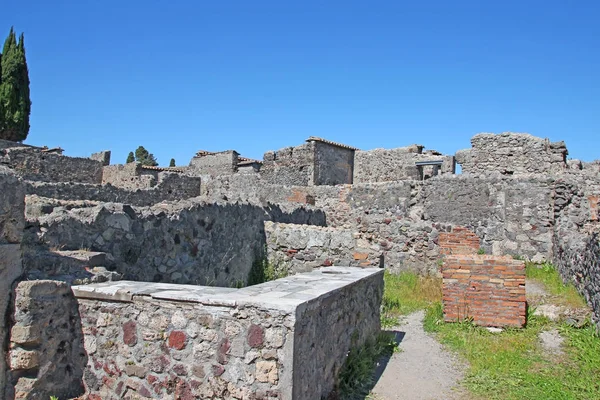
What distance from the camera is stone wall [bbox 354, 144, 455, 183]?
62.3 ft

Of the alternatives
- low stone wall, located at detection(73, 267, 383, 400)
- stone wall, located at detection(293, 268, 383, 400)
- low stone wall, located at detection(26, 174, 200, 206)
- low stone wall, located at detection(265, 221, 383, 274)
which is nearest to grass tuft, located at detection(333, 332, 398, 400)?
stone wall, located at detection(293, 268, 383, 400)

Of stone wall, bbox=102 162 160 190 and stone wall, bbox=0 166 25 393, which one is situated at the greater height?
stone wall, bbox=102 162 160 190

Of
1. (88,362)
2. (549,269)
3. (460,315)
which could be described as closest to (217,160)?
(549,269)

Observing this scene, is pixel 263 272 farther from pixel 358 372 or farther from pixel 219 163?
pixel 219 163

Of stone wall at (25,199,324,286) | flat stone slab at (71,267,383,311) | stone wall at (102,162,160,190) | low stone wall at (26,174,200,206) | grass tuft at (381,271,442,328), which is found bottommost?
grass tuft at (381,271,442,328)

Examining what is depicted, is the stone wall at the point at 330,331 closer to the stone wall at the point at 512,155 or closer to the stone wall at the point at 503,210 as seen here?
the stone wall at the point at 503,210

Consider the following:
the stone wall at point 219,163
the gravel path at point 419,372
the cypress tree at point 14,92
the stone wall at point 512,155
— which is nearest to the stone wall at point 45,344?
the gravel path at point 419,372

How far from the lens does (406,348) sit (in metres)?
6.05

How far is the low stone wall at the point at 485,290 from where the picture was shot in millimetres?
6859

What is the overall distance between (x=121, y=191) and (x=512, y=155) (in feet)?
38.4

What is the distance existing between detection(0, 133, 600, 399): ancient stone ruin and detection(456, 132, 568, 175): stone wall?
62 mm

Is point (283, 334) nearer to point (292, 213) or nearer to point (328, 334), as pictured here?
point (328, 334)

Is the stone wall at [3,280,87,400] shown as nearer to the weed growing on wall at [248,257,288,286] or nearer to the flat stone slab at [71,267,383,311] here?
the flat stone slab at [71,267,383,311]

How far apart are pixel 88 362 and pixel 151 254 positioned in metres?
1.87
